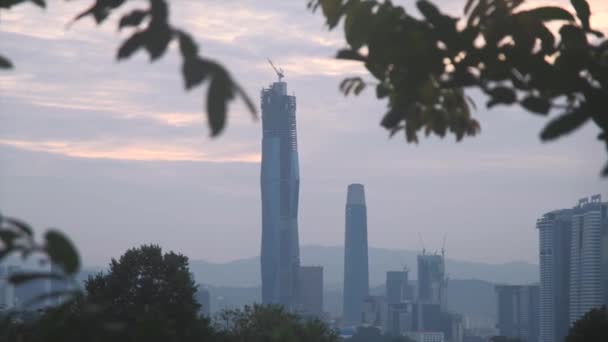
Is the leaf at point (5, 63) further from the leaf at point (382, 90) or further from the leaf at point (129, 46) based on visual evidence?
the leaf at point (382, 90)

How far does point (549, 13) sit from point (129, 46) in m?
2.66

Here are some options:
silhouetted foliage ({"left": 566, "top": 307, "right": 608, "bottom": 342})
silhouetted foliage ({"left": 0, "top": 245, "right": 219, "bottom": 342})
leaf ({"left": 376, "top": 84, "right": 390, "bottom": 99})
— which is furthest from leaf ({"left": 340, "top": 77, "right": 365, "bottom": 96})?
Result: silhouetted foliage ({"left": 566, "top": 307, "right": 608, "bottom": 342})

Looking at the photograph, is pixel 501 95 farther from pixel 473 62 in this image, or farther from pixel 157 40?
pixel 157 40

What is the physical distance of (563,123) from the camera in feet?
13.4

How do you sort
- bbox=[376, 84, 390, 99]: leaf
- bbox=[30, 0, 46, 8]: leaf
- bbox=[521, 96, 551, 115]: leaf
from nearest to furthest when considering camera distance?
bbox=[30, 0, 46, 8]: leaf
bbox=[521, 96, 551, 115]: leaf
bbox=[376, 84, 390, 99]: leaf

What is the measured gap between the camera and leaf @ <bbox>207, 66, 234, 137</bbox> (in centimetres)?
279

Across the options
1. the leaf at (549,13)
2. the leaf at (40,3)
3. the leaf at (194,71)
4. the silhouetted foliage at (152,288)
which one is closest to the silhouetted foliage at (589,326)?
the silhouetted foliage at (152,288)

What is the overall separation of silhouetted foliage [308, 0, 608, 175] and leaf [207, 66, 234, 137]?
1.63 metres

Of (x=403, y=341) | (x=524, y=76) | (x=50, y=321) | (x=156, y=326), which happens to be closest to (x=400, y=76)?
(x=524, y=76)

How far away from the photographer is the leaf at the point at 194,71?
2.86 m

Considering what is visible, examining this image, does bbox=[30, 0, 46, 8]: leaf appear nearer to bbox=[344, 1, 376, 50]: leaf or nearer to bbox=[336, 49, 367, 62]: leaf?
bbox=[336, 49, 367, 62]: leaf

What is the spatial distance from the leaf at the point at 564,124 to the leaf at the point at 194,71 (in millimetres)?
1624

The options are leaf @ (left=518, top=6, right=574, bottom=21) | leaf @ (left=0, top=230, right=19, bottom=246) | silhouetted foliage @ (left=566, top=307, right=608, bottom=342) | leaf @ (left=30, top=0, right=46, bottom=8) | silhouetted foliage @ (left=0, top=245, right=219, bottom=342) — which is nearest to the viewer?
leaf @ (left=0, top=230, right=19, bottom=246)

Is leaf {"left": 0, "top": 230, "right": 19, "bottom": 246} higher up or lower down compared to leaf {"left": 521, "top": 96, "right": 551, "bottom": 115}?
lower down
